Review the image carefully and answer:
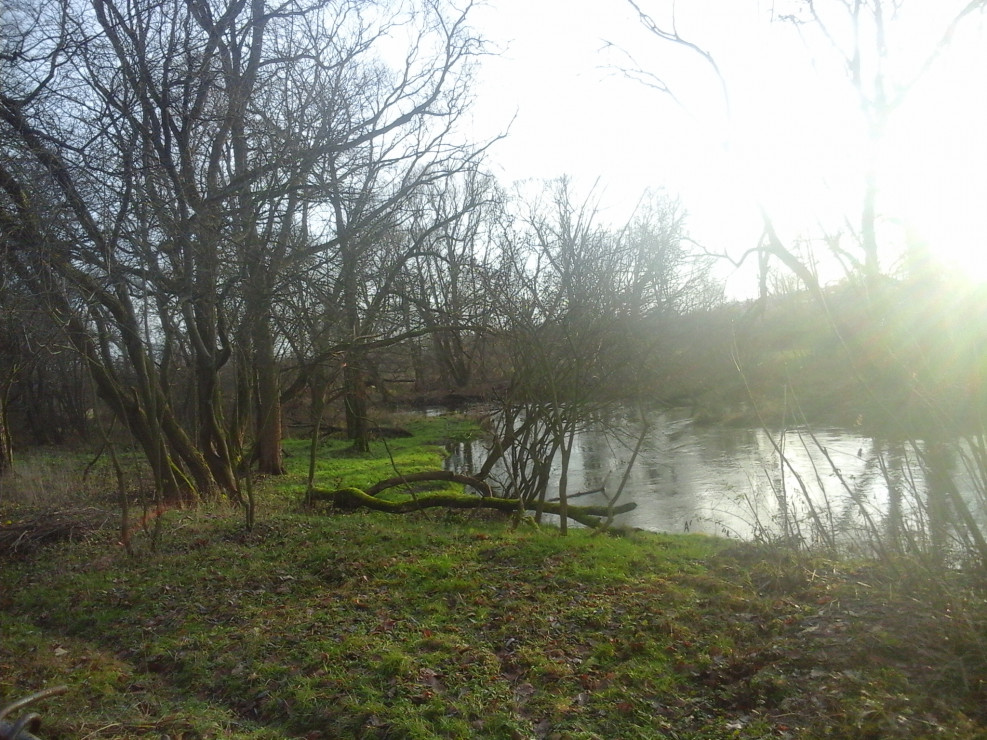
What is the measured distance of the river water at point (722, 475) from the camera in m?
11.6

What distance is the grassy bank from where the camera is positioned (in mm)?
4387

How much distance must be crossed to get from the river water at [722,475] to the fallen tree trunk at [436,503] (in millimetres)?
863

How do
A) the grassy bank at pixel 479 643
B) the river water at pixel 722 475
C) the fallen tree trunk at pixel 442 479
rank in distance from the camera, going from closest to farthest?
the grassy bank at pixel 479 643 < the river water at pixel 722 475 < the fallen tree trunk at pixel 442 479

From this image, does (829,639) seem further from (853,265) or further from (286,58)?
(286,58)

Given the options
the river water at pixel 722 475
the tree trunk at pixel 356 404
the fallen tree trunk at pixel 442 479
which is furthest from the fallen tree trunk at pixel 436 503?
the tree trunk at pixel 356 404

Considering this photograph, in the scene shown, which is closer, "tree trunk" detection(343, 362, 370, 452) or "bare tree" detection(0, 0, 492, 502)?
"bare tree" detection(0, 0, 492, 502)

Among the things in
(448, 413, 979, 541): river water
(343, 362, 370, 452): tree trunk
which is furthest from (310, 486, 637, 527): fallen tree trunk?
(343, 362, 370, 452): tree trunk

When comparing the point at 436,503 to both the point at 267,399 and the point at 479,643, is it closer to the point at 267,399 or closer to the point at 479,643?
the point at 267,399

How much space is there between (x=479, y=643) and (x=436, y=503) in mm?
6203

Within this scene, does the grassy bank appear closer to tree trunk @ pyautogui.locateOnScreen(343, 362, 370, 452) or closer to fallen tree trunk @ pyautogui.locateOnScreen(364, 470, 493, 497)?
fallen tree trunk @ pyautogui.locateOnScreen(364, 470, 493, 497)

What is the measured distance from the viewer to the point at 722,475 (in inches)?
680

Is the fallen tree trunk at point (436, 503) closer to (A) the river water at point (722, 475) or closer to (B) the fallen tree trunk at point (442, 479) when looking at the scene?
(B) the fallen tree trunk at point (442, 479)

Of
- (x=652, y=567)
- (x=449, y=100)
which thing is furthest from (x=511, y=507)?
(x=449, y=100)

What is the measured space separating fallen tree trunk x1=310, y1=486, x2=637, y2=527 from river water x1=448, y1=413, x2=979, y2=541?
0.86 metres
